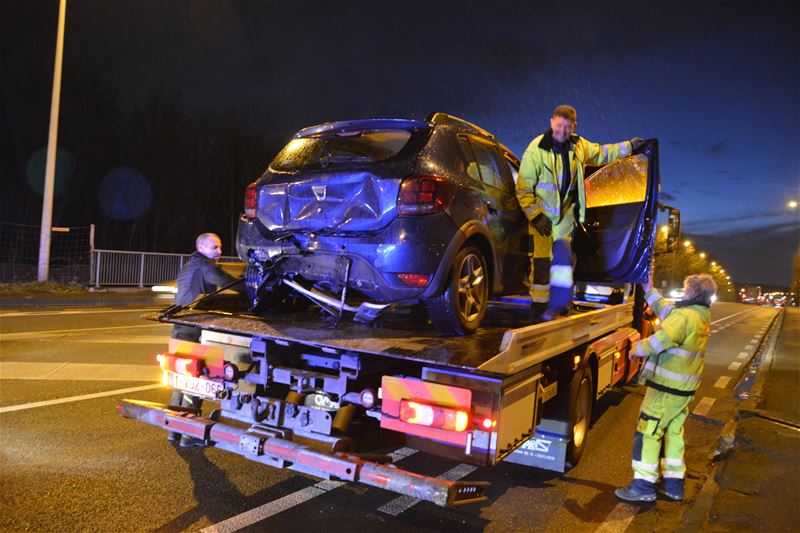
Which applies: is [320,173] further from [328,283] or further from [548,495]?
[548,495]

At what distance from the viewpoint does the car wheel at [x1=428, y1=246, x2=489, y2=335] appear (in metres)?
4.24

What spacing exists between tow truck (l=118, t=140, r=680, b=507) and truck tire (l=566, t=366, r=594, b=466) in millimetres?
17

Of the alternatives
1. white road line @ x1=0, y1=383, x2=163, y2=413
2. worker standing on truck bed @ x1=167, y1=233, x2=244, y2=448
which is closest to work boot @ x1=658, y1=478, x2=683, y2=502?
worker standing on truck bed @ x1=167, y1=233, x2=244, y2=448

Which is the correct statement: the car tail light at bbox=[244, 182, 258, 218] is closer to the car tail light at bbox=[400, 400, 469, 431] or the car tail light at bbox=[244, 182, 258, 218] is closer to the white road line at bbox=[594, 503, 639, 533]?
the car tail light at bbox=[400, 400, 469, 431]

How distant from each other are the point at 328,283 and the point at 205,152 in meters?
31.0

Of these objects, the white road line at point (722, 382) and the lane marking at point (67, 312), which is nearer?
the white road line at point (722, 382)

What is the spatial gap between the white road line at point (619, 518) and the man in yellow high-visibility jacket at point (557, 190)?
62.0 inches

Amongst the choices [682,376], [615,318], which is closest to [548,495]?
[682,376]

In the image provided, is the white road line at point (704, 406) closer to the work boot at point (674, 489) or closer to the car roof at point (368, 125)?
the work boot at point (674, 489)

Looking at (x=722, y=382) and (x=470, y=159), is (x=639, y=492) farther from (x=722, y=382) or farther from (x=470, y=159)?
(x=722, y=382)

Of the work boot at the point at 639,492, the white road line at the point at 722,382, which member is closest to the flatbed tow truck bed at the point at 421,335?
the work boot at the point at 639,492

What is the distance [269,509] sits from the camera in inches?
149

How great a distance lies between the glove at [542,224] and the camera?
17.6 feet

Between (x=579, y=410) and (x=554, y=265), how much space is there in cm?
131
